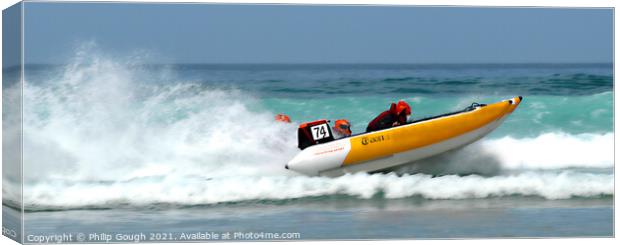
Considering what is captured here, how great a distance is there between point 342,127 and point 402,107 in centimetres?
89

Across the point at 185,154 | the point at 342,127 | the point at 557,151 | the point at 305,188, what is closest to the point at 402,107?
the point at 342,127

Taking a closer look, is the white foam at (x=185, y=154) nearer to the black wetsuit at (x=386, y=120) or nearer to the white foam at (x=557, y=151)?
the white foam at (x=557, y=151)

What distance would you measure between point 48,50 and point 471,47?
19.4 feet

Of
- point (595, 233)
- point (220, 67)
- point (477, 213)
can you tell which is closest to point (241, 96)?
point (220, 67)

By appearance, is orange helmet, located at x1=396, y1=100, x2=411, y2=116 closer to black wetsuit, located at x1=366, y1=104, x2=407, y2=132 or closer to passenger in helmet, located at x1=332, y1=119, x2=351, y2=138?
Answer: black wetsuit, located at x1=366, y1=104, x2=407, y2=132

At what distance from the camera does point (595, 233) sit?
18734mm

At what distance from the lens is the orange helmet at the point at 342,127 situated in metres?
18.7

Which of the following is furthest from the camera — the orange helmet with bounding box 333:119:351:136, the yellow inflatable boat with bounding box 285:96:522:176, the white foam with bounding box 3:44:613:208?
the orange helmet with bounding box 333:119:351:136

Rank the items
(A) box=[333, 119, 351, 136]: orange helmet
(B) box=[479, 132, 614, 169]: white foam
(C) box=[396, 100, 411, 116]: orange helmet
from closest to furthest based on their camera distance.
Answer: (A) box=[333, 119, 351, 136]: orange helmet < (C) box=[396, 100, 411, 116]: orange helmet < (B) box=[479, 132, 614, 169]: white foam

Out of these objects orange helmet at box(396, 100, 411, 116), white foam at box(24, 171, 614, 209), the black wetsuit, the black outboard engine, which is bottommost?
white foam at box(24, 171, 614, 209)

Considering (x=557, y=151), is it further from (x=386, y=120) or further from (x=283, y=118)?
(x=283, y=118)

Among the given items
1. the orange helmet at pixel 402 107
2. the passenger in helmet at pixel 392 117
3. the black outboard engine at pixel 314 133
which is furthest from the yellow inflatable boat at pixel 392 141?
the orange helmet at pixel 402 107

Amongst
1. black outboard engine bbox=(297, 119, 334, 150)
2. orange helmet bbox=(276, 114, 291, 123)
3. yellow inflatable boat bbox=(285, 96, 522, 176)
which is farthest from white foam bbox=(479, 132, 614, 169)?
orange helmet bbox=(276, 114, 291, 123)

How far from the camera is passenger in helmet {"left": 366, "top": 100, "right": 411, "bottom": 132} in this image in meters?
18.7
